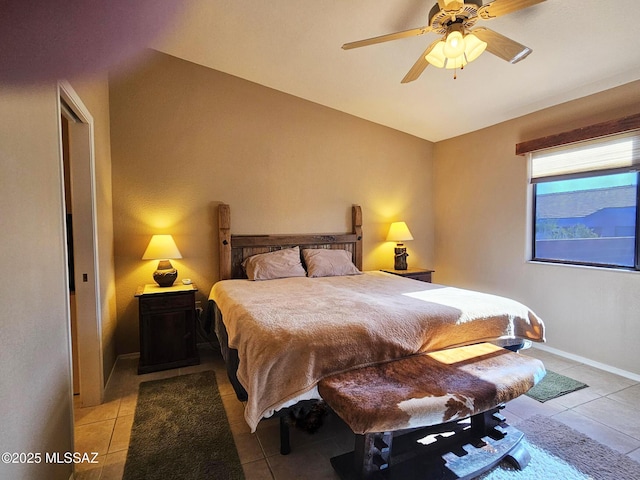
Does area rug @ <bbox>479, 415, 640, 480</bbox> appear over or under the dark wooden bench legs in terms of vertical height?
under

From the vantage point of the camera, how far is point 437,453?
181 cm

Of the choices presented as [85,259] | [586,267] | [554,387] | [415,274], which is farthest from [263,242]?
[586,267]

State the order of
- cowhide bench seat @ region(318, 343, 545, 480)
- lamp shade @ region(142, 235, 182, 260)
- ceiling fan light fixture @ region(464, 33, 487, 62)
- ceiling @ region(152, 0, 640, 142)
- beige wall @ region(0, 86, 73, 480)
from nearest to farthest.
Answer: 1. beige wall @ region(0, 86, 73, 480)
2. cowhide bench seat @ region(318, 343, 545, 480)
3. ceiling fan light fixture @ region(464, 33, 487, 62)
4. ceiling @ region(152, 0, 640, 142)
5. lamp shade @ region(142, 235, 182, 260)

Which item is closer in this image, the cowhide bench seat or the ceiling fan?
the cowhide bench seat

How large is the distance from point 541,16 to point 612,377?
294 cm

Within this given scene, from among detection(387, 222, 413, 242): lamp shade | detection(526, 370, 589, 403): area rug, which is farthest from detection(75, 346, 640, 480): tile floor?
detection(387, 222, 413, 242): lamp shade

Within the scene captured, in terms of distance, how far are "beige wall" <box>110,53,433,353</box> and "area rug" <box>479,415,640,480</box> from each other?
278 cm

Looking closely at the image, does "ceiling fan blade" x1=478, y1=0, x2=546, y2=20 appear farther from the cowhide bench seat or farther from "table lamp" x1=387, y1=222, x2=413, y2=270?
"table lamp" x1=387, y1=222, x2=413, y2=270

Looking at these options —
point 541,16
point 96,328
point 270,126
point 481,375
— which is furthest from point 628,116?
point 96,328

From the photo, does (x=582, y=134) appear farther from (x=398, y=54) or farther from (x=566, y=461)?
(x=566, y=461)

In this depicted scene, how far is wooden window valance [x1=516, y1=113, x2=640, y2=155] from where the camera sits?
271 centimetres

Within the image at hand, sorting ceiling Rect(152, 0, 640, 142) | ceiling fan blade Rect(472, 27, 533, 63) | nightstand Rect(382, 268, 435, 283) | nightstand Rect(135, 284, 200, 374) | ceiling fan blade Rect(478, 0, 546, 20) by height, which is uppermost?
ceiling Rect(152, 0, 640, 142)

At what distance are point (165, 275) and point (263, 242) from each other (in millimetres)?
1090

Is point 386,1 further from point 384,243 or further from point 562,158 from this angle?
point 384,243
